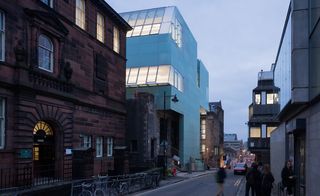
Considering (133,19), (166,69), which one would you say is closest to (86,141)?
(166,69)

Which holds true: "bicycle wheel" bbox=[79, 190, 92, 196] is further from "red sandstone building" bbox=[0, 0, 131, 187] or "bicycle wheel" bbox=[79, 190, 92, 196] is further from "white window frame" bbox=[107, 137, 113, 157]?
"white window frame" bbox=[107, 137, 113, 157]

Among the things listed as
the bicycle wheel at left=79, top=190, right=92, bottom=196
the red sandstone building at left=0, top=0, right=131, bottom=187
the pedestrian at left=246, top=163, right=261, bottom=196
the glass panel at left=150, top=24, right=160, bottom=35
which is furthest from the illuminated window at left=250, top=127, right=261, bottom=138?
the bicycle wheel at left=79, top=190, right=92, bottom=196

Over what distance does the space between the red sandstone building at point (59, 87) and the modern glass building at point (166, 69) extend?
539 inches

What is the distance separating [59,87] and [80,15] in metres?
6.41

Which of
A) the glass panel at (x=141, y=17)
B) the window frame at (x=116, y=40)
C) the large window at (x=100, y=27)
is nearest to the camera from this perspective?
the large window at (x=100, y=27)

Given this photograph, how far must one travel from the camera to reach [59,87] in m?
24.9

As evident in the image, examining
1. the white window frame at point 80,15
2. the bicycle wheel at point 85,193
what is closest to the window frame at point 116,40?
the white window frame at point 80,15

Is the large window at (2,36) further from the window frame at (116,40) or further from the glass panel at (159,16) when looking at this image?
the glass panel at (159,16)

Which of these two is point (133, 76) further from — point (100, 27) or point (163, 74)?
point (100, 27)

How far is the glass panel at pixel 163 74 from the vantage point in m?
50.3

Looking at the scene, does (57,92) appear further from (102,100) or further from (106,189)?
(102,100)

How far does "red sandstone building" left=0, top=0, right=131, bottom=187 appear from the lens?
20453 millimetres

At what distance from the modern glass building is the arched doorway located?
2167cm

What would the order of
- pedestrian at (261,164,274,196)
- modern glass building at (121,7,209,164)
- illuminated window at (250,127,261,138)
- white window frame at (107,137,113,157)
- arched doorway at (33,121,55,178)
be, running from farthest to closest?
illuminated window at (250,127,261,138)
modern glass building at (121,7,209,164)
white window frame at (107,137,113,157)
arched doorway at (33,121,55,178)
pedestrian at (261,164,274,196)
